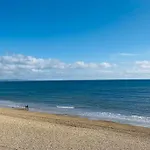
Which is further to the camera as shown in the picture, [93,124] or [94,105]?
[94,105]

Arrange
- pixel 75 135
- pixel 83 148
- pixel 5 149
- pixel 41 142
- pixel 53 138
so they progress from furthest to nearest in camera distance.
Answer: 1. pixel 75 135
2. pixel 53 138
3. pixel 41 142
4. pixel 83 148
5. pixel 5 149

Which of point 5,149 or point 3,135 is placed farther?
point 3,135

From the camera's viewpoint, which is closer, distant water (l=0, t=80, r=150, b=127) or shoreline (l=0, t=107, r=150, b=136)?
shoreline (l=0, t=107, r=150, b=136)

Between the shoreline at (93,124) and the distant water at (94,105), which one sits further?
the distant water at (94,105)

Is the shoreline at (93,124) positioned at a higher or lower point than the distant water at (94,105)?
higher

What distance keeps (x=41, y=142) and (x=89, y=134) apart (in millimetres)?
4151

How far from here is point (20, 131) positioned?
1756 cm

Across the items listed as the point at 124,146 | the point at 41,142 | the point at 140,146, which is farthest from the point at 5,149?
the point at 140,146

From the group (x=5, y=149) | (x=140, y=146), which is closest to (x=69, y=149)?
(x=5, y=149)

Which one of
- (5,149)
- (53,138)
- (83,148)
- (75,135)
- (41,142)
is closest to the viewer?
(5,149)

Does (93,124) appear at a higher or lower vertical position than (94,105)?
higher

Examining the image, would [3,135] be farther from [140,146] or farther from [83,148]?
[140,146]

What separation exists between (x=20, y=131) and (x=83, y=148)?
5.70 meters

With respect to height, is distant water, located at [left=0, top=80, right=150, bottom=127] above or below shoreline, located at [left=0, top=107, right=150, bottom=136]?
below
